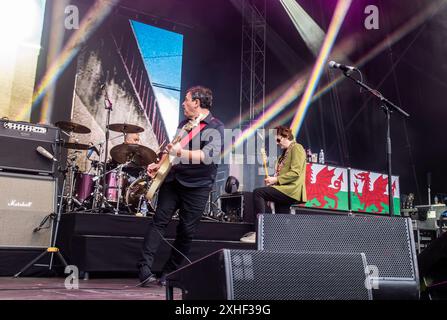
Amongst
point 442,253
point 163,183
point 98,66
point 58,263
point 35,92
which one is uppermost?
point 98,66

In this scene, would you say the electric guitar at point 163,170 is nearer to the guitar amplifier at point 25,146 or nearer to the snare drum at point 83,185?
the guitar amplifier at point 25,146

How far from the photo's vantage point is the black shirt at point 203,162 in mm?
3840

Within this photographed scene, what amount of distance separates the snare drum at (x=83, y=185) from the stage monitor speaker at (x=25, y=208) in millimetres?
2949

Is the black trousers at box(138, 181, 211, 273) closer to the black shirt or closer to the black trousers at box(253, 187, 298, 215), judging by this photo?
the black shirt

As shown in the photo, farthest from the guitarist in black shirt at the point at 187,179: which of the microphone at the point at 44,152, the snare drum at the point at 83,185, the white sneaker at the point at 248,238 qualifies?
the snare drum at the point at 83,185

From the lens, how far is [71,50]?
920cm

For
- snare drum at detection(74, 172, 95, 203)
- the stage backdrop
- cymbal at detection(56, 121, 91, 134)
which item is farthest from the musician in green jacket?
the stage backdrop

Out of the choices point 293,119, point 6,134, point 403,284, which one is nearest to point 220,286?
point 403,284

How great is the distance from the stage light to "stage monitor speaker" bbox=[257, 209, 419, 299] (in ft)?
26.7

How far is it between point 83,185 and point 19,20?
354cm

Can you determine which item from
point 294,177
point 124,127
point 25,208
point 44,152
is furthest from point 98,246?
point 294,177

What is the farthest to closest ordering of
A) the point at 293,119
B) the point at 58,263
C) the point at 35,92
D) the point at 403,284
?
the point at 293,119 < the point at 35,92 < the point at 58,263 < the point at 403,284
